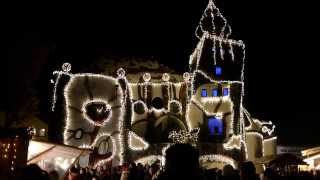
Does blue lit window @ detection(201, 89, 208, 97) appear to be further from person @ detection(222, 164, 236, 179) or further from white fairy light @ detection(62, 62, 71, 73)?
person @ detection(222, 164, 236, 179)

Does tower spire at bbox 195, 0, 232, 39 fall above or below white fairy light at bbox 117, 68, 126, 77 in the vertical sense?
above

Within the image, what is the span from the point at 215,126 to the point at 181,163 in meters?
35.5

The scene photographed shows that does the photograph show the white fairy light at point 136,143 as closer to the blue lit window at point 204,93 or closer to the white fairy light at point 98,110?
the white fairy light at point 98,110

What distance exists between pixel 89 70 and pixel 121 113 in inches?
164

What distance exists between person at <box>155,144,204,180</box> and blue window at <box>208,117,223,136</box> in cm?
3524

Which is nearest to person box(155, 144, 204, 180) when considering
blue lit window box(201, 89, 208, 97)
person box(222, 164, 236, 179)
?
person box(222, 164, 236, 179)

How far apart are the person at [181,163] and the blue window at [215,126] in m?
35.2

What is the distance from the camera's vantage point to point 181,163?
14.6ft

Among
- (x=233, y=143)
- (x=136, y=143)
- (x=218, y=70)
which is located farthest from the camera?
(x=218, y=70)

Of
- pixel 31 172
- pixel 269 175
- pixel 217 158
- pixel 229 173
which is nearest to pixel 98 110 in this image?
pixel 217 158

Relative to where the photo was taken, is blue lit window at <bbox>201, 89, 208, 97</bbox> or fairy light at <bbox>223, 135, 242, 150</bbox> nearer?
fairy light at <bbox>223, 135, 242, 150</bbox>

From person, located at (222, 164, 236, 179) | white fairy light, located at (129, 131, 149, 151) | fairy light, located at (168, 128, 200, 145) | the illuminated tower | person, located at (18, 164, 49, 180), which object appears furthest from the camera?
the illuminated tower

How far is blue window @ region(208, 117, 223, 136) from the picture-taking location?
39.5m

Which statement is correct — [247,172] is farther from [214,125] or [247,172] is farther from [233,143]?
[214,125]
